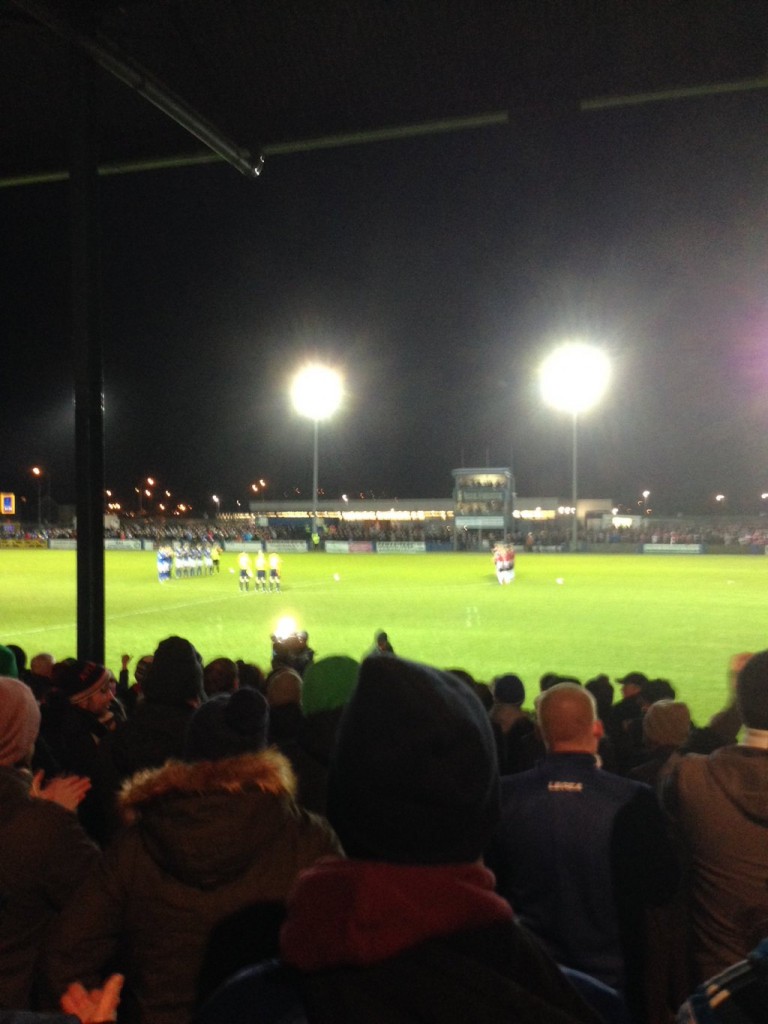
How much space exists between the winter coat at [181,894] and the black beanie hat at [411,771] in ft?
3.24

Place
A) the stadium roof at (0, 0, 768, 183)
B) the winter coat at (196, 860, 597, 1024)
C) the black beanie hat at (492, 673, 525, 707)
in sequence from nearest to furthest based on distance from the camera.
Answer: the winter coat at (196, 860, 597, 1024)
the black beanie hat at (492, 673, 525, 707)
the stadium roof at (0, 0, 768, 183)

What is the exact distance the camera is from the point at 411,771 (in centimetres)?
133

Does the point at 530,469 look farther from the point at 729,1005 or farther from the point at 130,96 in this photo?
the point at 729,1005

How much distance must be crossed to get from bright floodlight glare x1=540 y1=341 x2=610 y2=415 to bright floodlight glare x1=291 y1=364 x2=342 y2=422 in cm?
1188

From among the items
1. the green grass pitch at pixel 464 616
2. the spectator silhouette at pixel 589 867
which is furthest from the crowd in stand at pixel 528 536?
the spectator silhouette at pixel 589 867

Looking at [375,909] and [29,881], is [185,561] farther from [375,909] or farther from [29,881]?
[375,909]

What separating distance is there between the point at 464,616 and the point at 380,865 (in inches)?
783

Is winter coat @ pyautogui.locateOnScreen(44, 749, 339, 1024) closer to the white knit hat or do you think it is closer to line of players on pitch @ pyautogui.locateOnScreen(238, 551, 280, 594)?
the white knit hat

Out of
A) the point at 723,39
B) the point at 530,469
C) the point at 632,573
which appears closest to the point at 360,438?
the point at 530,469

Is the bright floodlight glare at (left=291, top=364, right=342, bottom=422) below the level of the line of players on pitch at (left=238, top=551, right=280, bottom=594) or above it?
above

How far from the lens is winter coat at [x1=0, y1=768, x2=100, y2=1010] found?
2455 mm

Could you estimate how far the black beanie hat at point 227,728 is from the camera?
127 inches

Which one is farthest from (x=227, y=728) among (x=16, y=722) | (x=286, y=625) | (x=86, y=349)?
(x=286, y=625)

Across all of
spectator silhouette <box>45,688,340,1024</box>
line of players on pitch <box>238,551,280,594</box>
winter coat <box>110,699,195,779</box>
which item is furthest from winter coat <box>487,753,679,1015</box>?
line of players on pitch <box>238,551,280,594</box>
